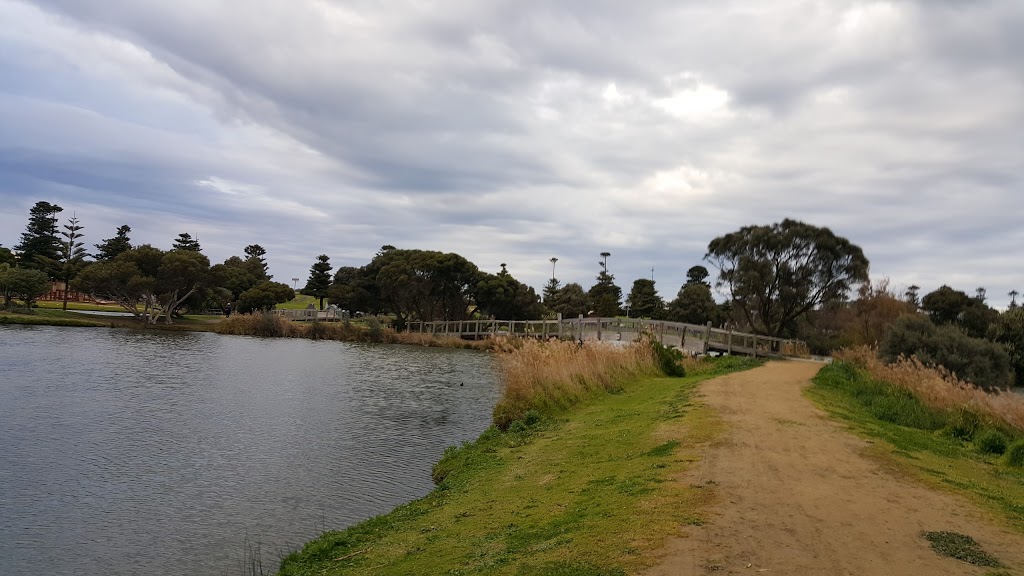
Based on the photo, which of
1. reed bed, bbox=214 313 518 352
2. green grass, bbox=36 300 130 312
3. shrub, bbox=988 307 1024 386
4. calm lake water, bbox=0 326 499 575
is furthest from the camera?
green grass, bbox=36 300 130 312

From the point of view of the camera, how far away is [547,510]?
23.8 ft

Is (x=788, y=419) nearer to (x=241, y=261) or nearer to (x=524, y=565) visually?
(x=524, y=565)

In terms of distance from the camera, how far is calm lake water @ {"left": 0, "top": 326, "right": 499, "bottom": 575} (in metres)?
8.33

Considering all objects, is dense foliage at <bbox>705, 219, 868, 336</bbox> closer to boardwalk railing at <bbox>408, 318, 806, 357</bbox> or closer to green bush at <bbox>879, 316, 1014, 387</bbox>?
boardwalk railing at <bbox>408, 318, 806, 357</bbox>

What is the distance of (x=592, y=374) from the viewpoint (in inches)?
733

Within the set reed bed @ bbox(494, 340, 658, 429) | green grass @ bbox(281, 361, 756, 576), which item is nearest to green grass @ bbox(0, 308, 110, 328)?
reed bed @ bbox(494, 340, 658, 429)

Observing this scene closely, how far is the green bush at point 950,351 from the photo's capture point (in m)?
18.5

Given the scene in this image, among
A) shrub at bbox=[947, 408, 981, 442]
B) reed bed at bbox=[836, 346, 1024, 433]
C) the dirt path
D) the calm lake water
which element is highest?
reed bed at bbox=[836, 346, 1024, 433]

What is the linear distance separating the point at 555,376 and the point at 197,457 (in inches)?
337

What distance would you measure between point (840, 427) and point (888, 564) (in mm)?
6993

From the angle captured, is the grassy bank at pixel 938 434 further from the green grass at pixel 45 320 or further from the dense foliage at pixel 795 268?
the green grass at pixel 45 320

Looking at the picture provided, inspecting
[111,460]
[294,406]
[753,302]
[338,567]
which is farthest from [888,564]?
[753,302]

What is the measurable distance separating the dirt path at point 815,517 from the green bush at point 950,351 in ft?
36.2

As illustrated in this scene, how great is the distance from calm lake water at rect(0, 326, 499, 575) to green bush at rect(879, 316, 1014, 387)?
13.1 meters
